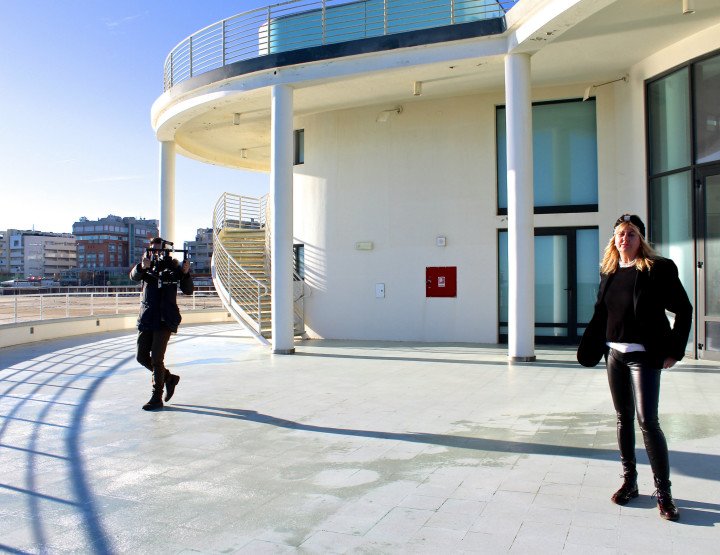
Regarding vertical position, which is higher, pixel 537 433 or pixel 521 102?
pixel 521 102

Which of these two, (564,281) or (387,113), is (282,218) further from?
(564,281)

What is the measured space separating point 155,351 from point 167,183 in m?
10.1

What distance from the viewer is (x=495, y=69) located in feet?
33.8

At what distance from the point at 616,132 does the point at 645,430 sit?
948cm

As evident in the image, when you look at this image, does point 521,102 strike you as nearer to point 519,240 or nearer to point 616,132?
point 519,240

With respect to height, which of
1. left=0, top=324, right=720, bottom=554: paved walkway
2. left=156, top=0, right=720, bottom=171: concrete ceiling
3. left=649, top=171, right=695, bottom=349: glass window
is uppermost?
left=156, top=0, right=720, bottom=171: concrete ceiling

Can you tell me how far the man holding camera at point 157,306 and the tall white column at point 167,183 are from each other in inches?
373

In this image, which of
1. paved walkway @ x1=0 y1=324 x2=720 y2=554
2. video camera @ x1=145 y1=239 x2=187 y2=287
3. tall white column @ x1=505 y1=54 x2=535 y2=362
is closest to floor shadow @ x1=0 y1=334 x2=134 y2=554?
paved walkway @ x1=0 y1=324 x2=720 y2=554

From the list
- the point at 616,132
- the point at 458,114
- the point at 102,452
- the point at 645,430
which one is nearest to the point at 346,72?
the point at 458,114

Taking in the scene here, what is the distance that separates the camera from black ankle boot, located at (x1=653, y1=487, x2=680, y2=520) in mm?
3102

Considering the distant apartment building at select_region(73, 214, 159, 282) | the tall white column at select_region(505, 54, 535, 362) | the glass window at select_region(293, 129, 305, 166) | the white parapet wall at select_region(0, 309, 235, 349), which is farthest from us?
the distant apartment building at select_region(73, 214, 159, 282)

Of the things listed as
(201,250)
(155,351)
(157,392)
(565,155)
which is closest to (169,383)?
(157,392)

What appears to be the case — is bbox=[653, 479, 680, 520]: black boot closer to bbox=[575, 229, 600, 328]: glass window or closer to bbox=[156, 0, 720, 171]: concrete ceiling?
bbox=[156, 0, 720, 171]: concrete ceiling

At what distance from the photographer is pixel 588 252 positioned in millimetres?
11594
